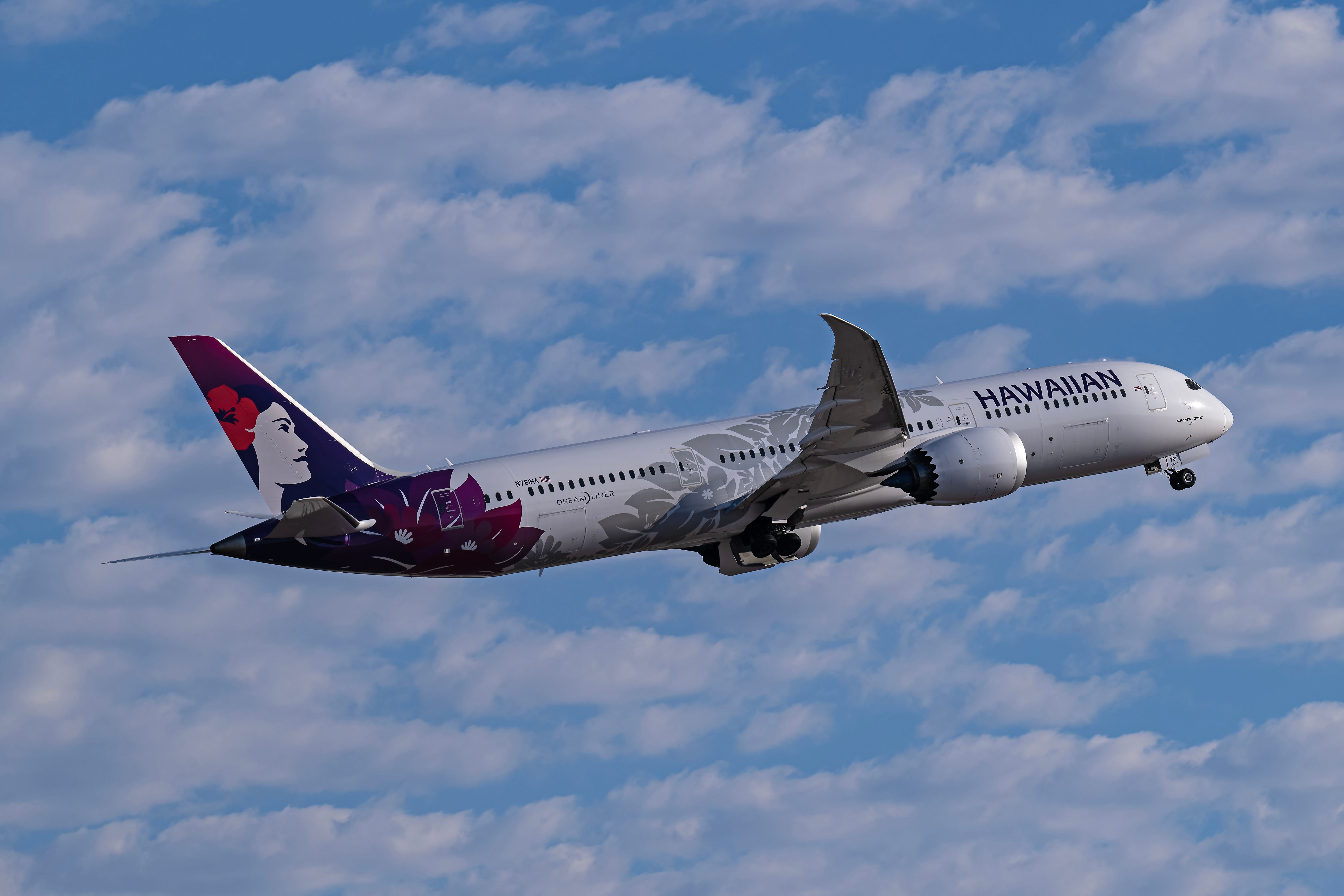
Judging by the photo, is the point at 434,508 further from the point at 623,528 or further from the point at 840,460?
the point at 840,460

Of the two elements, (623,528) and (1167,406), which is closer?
(623,528)

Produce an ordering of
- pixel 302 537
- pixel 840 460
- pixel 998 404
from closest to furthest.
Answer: pixel 302 537, pixel 840 460, pixel 998 404

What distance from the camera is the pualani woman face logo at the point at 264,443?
147 ft

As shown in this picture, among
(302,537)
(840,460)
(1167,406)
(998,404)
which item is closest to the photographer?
(302,537)

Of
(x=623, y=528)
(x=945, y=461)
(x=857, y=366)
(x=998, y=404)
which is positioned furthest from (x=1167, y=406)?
(x=623, y=528)

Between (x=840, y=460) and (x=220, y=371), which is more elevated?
(x=220, y=371)

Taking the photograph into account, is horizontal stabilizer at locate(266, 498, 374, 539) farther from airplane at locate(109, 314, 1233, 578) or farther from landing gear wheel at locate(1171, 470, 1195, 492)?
landing gear wheel at locate(1171, 470, 1195, 492)

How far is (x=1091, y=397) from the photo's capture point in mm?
52406

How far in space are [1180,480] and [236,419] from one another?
31.4 m

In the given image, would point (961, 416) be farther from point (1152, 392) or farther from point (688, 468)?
point (688, 468)

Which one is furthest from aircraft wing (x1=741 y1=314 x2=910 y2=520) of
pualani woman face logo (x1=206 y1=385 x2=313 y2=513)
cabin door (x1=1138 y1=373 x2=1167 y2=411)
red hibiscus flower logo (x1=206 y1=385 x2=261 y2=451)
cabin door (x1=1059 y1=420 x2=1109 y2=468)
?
red hibiscus flower logo (x1=206 y1=385 x2=261 y2=451)

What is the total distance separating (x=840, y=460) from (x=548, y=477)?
330 inches

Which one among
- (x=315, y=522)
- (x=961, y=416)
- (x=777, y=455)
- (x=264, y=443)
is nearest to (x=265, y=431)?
(x=264, y=443)

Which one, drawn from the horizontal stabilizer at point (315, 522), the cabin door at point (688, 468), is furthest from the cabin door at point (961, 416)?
the horizontal stabilizer at point (315, 522)
